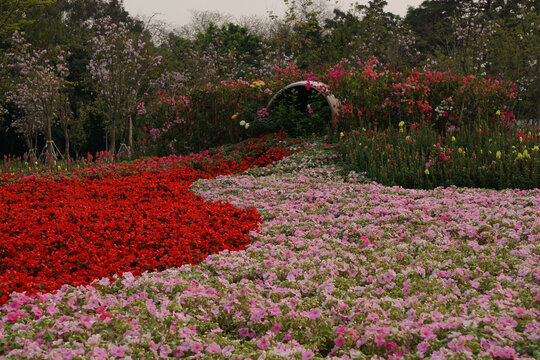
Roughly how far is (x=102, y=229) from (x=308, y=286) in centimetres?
258

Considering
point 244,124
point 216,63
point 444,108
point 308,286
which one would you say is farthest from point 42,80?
point 308,286

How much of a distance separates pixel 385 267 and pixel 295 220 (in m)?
1.88

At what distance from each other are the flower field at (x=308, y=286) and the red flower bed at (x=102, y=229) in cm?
3

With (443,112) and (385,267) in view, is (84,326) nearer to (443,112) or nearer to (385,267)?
(385,267)

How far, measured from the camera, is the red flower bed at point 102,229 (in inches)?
165

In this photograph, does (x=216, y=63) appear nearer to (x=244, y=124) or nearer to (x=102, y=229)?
(x=244, y=124)

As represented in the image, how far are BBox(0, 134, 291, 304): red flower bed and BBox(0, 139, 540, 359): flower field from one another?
34mm

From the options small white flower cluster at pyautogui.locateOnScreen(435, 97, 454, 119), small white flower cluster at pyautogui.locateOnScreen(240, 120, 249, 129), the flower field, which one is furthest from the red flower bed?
small white flower cluster at pyautogui.locateOnScreen(435, 97, 454, 119)

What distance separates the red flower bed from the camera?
165 inches

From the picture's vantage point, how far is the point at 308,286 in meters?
3.83

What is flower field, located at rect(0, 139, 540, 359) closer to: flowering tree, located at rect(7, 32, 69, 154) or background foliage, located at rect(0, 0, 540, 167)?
background foliage, located at rect(0, 0, 540, 167)

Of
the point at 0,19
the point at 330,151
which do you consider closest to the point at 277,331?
the point at 330,151

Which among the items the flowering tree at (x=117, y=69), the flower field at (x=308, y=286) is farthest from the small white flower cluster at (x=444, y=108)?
the flowering tree at (x=117, y=69)

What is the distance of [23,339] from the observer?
111 inches
